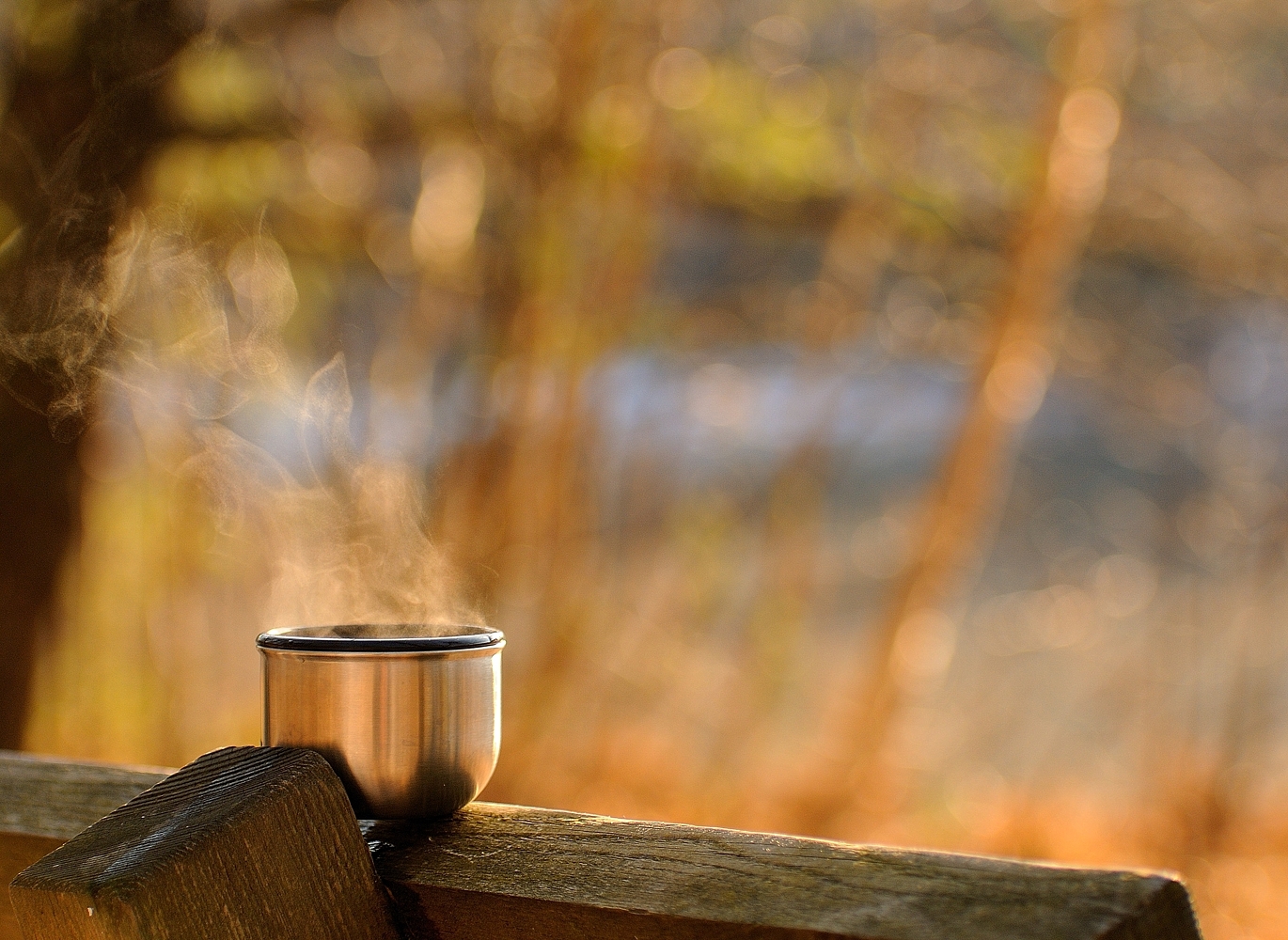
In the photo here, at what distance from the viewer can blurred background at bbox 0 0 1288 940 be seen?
10.5ft

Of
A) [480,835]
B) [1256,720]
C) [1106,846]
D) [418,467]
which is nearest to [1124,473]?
[1256,720]

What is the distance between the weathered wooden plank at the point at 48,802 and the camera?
1.02 m

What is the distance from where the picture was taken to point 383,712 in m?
0.91

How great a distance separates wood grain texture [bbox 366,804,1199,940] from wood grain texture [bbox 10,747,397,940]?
0.06 m

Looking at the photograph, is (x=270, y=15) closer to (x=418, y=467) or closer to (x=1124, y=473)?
(x=418, y=467)

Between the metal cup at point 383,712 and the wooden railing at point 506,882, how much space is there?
4 centimetres

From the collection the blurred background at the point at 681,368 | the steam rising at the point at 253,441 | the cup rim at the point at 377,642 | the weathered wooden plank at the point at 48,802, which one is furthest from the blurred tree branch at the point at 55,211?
the cup rim at the point at 377,642

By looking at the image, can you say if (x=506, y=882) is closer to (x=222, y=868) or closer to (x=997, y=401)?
(x=222, y=868)

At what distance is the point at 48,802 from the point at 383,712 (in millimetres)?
406

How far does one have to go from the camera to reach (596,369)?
4586mm

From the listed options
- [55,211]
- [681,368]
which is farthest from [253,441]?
→ [681,368]

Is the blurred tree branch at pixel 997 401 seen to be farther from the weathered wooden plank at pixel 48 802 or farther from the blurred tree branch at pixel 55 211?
the weathered wooden plank at pixel 48 802

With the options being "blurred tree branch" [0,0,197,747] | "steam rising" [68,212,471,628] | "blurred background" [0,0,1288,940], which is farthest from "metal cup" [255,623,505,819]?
"blurred tree branch" [0,0,197,747]

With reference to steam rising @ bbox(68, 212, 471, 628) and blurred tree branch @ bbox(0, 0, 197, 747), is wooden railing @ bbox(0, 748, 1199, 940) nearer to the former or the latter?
steam rising @ bbox(68, 212, 471, 628)
